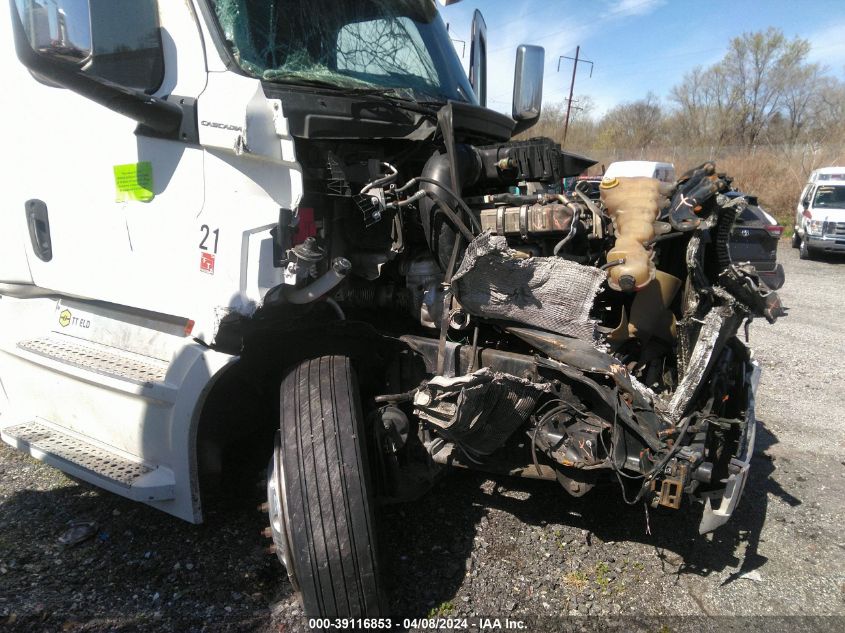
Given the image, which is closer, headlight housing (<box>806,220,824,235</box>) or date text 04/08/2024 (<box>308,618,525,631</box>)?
date text 04/08/2024 (<box>308,618,525,631</box>)

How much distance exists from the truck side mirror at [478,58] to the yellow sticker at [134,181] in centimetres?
251

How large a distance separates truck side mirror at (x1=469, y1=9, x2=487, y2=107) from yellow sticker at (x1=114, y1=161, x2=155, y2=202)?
2510 mm

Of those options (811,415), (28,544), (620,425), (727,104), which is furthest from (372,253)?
(727,104)

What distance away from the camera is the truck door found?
236 centimetres

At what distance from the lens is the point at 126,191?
2.61 meters

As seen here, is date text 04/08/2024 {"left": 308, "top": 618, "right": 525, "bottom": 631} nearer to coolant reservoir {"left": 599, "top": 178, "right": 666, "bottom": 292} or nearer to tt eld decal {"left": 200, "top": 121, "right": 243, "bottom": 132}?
coolant reservoir {"left": 599, "top": 178, "right": 666, "bottom": 292}

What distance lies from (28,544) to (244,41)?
2.57 m

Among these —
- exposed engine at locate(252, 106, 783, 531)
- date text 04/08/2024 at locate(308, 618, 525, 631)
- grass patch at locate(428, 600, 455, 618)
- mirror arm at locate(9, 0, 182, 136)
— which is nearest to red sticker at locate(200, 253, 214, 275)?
exposed engine at locate(252, 106, 783, 531)

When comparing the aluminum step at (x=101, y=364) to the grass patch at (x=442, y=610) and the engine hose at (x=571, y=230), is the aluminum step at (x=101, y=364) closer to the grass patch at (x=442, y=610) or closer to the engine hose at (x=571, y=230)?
A: the grass patch at (x=442, y=610)

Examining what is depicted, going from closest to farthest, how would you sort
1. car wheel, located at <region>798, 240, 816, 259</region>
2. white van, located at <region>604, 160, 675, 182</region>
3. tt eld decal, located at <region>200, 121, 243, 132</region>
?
tt eld decal, located at <region>200, 121, 243, 132</region> < car wheel, located at <region>798, 240, 816, 259</region> < white van, located at <region>604, 160, 675, 182</region>

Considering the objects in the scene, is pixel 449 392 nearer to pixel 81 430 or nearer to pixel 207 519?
pixel 207 519

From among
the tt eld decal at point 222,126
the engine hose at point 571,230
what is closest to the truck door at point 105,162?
the tt eld decal at point 222,126

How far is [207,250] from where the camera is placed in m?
2.38

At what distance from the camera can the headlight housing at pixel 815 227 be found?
14.3m
